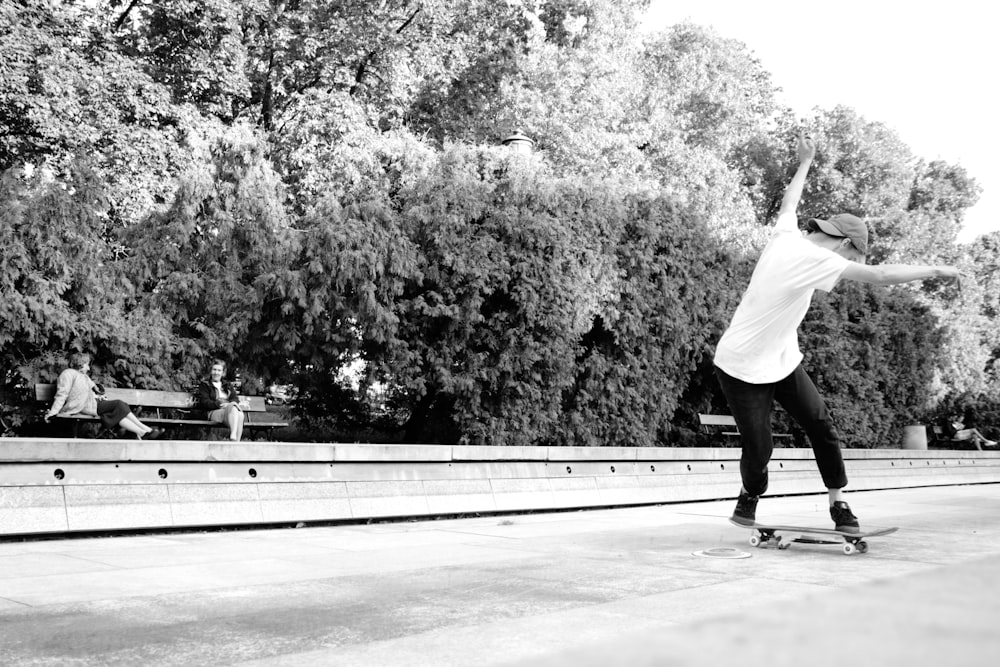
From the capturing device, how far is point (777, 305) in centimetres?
621

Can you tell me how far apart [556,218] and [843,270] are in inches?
335

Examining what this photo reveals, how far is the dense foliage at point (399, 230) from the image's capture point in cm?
1255

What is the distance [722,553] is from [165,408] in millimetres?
8557

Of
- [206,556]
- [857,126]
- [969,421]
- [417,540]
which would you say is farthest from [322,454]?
[857,126]

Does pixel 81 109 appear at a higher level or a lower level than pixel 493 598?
higher

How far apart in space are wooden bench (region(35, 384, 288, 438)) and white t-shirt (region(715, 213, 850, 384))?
7191 mm

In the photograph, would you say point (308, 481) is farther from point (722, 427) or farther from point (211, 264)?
point (722, 427)

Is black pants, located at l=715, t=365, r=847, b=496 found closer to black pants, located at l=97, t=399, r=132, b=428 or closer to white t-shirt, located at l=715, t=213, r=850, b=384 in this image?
white t-shirt, located at l=715, t=213, r=850, b=384

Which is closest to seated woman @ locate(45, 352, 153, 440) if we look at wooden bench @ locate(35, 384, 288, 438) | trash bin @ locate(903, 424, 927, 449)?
wooden bench @ locate(35, 384, 288, 438)

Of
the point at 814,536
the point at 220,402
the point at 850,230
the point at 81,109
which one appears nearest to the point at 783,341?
the point at 850,230

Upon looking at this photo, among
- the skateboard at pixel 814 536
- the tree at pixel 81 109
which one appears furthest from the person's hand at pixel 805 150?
the tree at pixel 81 109

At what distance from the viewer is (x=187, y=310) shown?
1284cm

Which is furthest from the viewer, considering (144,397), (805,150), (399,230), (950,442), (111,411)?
(950,442)

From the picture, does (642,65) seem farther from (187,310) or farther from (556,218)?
(187,310)
